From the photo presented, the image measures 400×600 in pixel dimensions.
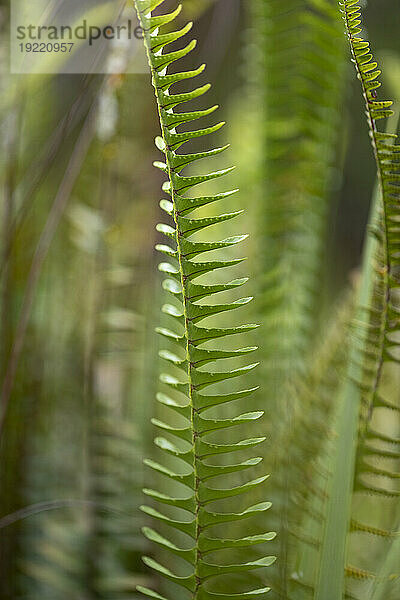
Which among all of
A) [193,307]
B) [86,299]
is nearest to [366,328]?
[193,307]

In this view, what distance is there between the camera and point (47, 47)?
0.33 meters

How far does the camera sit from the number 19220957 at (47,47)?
33 cm

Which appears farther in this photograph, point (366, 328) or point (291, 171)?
point (291, 171)

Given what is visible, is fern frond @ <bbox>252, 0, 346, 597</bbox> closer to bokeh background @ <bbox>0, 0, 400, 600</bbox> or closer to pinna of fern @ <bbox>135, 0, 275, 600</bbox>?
bokeh background @ <bbox>0, 0, 400, 600</bbox>

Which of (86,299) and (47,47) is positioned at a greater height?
(47,47)

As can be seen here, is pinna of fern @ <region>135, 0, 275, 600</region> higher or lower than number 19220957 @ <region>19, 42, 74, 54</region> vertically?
lower

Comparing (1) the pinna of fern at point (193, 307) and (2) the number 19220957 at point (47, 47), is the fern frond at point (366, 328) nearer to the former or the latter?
(1) the pinna of fern at point (193, 307)

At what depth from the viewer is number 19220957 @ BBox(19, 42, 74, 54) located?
33 centimetres

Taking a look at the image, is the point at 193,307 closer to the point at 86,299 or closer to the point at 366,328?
the point at 366,328

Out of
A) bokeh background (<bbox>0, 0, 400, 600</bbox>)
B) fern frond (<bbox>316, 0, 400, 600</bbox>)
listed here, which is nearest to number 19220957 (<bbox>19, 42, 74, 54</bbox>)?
bokeh background (<bbox>0, 0, 400, 600</bbox>)

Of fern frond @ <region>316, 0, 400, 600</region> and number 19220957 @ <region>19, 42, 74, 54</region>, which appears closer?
fern frond @ <region>316, 0, 400, 600</region>

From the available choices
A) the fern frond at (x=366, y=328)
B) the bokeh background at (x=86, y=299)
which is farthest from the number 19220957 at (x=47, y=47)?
the fern frond at (x=366, y=328)

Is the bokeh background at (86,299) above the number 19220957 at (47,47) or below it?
below

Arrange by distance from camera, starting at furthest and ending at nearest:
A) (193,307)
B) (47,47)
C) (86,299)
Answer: (86,299), (47,47), (193,307)
